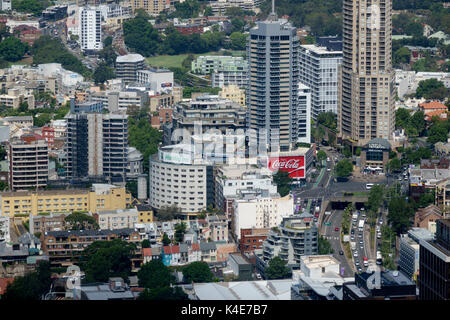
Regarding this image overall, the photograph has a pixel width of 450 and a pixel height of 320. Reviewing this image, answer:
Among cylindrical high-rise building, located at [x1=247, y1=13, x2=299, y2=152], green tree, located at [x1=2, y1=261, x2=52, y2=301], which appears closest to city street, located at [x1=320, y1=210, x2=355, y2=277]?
cylindrical high-rise building, located at [x1=247, y1=13, x2=299, y2=152]

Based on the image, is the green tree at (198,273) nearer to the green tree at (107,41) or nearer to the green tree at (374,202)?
the green tree at (374,202)

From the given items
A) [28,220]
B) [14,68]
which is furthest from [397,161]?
[14,68]

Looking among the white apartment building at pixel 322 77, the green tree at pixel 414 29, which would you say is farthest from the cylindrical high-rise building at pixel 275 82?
the green tree at pixel 414 29

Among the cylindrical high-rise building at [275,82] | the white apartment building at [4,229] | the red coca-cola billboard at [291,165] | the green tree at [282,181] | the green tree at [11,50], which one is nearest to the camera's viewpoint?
the white apartment building at [4,229]

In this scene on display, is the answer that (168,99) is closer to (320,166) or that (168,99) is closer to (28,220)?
(320,166)

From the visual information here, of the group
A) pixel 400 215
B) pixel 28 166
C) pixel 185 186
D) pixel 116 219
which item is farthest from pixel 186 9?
pixel 400 215

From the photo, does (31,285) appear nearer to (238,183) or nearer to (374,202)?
(238,183)
